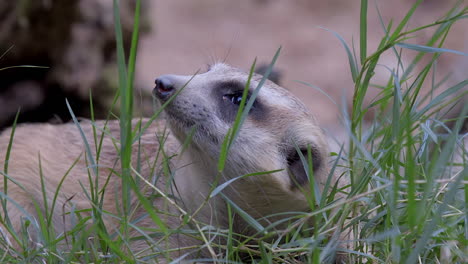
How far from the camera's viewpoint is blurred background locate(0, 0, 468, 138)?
460 cm

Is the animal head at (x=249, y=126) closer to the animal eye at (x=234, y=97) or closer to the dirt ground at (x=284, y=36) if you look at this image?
the animal eye at (x=234, y=97)

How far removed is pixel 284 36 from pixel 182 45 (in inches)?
66.9

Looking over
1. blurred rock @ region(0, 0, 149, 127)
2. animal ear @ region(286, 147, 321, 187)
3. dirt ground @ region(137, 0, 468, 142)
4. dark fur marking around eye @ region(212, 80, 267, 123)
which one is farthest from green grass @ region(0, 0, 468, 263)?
dirt ground @ region(137, 0, 468, 142)

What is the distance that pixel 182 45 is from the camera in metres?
9.79

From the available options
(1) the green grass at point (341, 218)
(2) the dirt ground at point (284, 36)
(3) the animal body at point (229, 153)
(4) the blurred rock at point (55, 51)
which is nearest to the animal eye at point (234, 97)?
(3) the animal body at point (229, 153)

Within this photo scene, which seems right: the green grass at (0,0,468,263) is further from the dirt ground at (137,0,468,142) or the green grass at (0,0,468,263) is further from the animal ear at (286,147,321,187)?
the dirt ground at (137,0,468,142)

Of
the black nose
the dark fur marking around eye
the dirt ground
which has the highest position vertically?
the black nose

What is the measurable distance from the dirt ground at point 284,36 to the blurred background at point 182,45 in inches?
0.7

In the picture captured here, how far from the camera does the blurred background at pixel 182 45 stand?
4598 mm

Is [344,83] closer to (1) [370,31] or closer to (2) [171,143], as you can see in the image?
(1) [370,31]

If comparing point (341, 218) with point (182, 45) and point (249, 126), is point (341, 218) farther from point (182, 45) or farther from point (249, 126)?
point (182, 45)

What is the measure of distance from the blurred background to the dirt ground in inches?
0.7

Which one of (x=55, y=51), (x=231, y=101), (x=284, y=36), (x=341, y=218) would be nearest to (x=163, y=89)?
(x=231, y=101)

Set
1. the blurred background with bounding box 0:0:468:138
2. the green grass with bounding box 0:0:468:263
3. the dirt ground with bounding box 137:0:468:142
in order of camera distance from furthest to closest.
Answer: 1. the dirt ground with bounding box 137:0:468:142
2. the blurred background with bounding box 0:0:468:138
3. the green grass with bounding box 0:0:468:263
